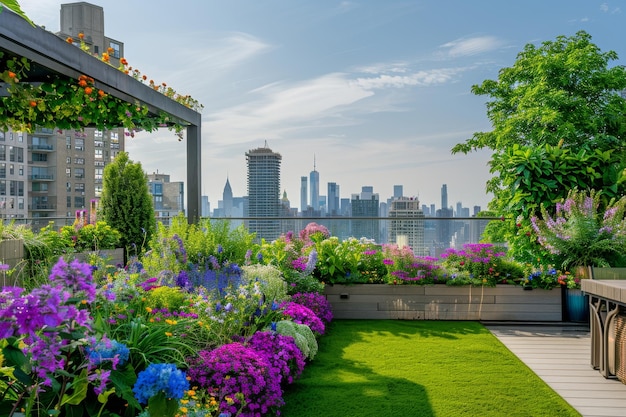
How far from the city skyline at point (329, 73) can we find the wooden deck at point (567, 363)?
147 inches

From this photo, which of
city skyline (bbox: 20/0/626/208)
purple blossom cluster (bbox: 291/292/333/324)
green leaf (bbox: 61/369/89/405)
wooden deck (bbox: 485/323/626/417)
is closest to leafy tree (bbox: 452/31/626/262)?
city skyline (bbox: 20/0/626/208)

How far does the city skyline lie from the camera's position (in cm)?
881

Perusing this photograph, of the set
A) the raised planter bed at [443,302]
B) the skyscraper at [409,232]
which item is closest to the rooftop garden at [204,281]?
the raised planter bed at [443,302]

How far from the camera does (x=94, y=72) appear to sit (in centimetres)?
514

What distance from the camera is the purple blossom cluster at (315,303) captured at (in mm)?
5297

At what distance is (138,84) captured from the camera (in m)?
A: 6.07

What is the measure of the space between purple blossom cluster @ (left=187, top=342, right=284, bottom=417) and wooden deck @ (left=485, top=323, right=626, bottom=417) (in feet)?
6.59

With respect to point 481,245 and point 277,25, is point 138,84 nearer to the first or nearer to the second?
point 277,25

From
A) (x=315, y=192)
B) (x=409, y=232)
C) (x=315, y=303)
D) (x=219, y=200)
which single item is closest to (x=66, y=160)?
(x=315, y=192)

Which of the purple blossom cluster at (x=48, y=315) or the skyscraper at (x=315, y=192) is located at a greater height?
the skyscraper at (x=315, y=192)

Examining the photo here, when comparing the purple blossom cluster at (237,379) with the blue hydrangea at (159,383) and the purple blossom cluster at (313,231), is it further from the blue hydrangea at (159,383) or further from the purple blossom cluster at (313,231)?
the purple blossom cluster at (313,231)

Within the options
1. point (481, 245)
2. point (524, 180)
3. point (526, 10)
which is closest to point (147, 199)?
point (481, 245)

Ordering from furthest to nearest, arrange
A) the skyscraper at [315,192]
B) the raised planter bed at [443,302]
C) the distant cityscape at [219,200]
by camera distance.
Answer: the skyscraper at [315,192], the distant cityscape at [219,200], the raised planter bed at [443,302]

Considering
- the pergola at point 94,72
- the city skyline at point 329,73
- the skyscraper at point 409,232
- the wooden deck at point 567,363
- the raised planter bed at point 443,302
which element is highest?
the city skyline at point 329,73
